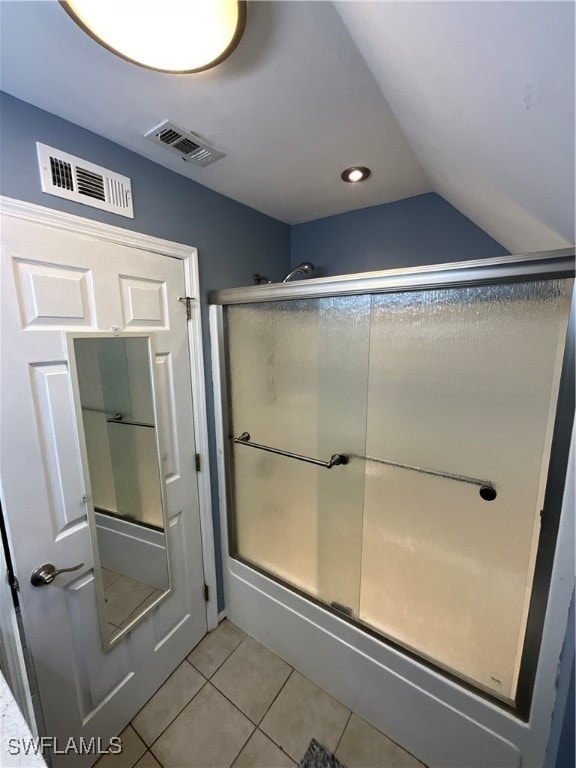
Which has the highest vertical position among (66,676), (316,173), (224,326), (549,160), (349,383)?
(316,173)

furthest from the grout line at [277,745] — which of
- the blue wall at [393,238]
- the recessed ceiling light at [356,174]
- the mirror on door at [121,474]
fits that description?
the recessed ceiling light at [356,174]

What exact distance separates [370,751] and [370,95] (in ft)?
7.92

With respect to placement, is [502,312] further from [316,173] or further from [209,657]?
[209,657]

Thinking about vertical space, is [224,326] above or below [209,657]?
above

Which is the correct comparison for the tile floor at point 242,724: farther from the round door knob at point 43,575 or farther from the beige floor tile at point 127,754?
the round door knob at point 43,575

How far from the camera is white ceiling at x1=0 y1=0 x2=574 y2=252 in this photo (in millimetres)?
509

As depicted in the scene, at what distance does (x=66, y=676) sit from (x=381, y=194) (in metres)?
2.51

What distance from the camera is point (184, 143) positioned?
3.76 feet

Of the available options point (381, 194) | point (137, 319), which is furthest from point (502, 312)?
point (137, 319)

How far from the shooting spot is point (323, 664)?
143 cm

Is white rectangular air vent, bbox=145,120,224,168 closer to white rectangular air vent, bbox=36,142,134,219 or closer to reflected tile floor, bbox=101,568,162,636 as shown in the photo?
white rectangular air vent, bbox=36,142,134,219

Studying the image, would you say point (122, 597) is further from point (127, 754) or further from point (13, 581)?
→ point (127, 754)

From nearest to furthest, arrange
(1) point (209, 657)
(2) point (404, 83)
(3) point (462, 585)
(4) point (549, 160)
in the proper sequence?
(4) point (549, 160), (2) point (404, 83), (3) point (462, 585), (1) point (209, 657)

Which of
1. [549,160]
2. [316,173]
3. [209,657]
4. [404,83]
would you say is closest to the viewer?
[549,160]
